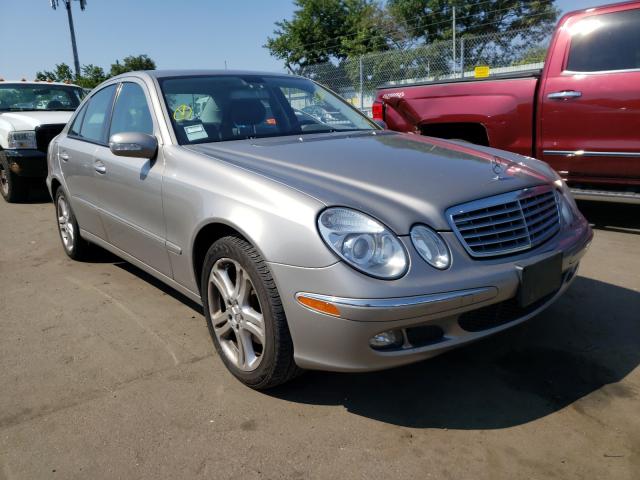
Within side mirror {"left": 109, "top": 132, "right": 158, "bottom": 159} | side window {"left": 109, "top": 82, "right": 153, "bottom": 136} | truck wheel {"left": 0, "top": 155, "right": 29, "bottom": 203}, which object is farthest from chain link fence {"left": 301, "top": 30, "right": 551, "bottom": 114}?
side mirror {"left": 109, "top": 132, "right": 158, "bottom": 159}

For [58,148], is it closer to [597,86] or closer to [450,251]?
[450,251]

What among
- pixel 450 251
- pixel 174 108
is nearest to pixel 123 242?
pixel 174 108

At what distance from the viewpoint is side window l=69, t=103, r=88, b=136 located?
4484 mm

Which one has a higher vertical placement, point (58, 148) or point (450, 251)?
point (58, 148)

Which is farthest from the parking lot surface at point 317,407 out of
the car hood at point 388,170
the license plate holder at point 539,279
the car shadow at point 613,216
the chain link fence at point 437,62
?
the chain link fence at point 437,62

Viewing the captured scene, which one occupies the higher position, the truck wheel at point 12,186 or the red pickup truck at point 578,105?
the red pickup truck at point 578,105

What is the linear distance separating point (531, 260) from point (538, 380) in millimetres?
624

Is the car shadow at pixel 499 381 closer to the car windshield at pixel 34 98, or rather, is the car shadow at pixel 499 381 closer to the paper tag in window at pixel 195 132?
the paper tag in window at pixel 195 132

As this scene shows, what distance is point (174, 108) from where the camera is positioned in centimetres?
327

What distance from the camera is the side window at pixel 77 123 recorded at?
14.7 ft

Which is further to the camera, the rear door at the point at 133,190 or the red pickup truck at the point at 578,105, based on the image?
the red pickup truck at the point at 578,105

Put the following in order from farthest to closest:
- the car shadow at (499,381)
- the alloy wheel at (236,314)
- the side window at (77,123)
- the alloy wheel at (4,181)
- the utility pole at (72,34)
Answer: the utility pole at (72,34) < the alloy wheel at (4,181) < the side window at (77,123) < the alloy wheel at (236,314) < the car shadow at (499,381)

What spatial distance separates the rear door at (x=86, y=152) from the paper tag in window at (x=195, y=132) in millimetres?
1005

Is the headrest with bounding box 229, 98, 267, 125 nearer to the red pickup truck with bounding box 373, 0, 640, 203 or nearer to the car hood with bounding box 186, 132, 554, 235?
the car hood with bounding box 186, 132, 554, 235
